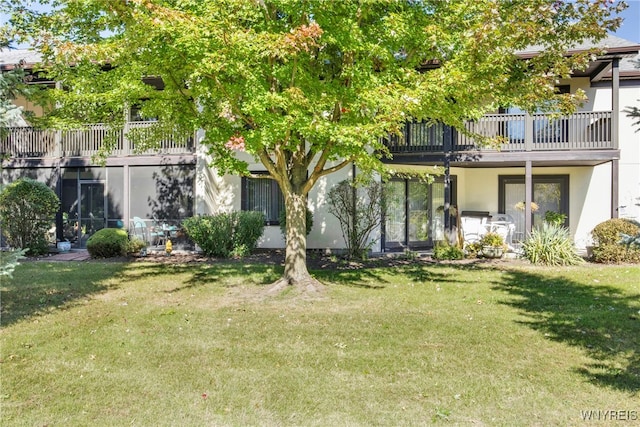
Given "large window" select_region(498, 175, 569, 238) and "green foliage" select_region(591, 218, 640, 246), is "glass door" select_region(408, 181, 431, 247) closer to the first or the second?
"large window" select_region(498, 175, 569, 238)

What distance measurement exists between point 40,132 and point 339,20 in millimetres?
14097

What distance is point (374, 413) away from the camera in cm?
398

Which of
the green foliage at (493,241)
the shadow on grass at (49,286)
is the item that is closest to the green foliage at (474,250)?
the green foliage at (493,241)

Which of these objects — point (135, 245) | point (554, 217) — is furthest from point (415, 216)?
point (135, 245)

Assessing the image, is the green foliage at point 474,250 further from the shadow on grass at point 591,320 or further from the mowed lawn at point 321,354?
the mowed lawn at point 321,354

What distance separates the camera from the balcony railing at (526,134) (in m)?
13.9

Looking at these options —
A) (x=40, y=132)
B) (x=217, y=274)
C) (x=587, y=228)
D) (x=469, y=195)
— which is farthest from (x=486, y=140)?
(x=40, y=132)

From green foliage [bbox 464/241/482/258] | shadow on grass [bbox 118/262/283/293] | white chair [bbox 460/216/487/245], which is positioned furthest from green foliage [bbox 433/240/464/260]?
shadow on grass [bbox 118/262/283/293]

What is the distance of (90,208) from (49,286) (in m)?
7.65

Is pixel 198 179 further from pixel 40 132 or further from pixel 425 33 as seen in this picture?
pixel 425 33

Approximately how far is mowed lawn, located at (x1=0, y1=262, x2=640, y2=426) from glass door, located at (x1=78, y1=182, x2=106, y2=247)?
688 centimetres

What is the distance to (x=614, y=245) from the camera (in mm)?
12633

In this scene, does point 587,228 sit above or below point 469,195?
below

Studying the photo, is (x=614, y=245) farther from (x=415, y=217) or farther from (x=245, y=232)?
(x=245, y=232)
